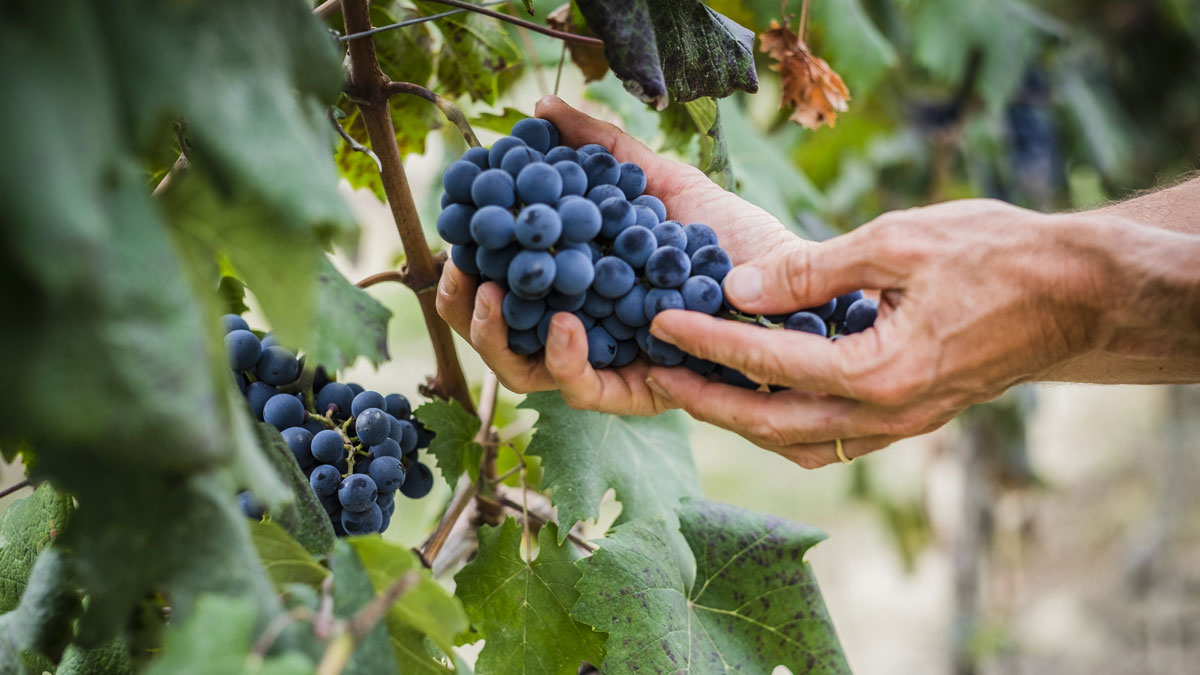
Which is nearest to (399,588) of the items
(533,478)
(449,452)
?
(449,452)

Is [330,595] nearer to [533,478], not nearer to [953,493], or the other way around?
[533,478]

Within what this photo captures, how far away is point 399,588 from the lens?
531 mm

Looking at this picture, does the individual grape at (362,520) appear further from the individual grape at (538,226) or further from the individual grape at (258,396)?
the individual grape at (538,226)

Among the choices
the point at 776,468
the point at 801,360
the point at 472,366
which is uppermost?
the point at 801,360

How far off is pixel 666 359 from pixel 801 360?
0.14m

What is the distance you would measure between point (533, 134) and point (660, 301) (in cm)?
23

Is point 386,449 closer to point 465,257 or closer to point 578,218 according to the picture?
point 465,257

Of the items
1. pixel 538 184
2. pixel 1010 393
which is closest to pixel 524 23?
pixel 538 184

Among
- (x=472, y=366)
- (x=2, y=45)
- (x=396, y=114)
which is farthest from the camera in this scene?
(x=472, y=366)

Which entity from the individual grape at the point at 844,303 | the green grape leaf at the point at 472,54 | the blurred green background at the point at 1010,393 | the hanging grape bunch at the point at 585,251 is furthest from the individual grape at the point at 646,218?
the blurred green background at the point at 1010,393

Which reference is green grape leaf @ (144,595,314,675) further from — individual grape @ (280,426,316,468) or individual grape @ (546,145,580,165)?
individual grape @ (546,145,580,165)

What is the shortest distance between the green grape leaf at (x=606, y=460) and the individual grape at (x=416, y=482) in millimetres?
145

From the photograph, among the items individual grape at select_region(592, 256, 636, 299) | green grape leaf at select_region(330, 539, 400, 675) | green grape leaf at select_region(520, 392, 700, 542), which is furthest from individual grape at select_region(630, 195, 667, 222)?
green grape leaf at select_region(330, 539, 400, 675)

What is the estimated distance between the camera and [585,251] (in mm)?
766
